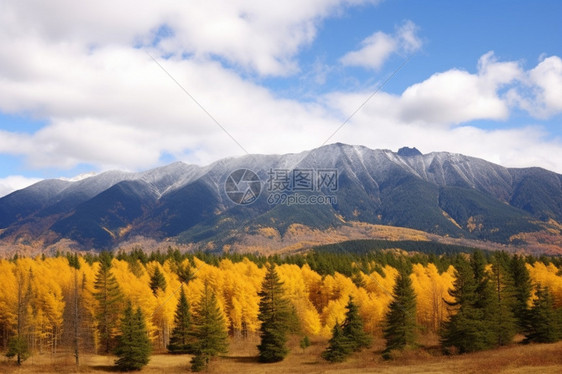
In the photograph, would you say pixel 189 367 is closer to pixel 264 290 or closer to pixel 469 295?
pixel 264 290

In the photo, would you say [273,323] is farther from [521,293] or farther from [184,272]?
[184,272]

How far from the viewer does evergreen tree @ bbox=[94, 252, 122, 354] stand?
8275 centimetres

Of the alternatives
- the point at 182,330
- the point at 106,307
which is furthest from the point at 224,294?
the point at 106,307

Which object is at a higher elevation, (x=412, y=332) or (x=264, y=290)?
(x=264, y=290)

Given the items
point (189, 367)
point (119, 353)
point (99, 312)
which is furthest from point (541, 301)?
point (99, 312)

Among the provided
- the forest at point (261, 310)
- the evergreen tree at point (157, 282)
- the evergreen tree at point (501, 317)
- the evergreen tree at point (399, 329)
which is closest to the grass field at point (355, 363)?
the evergreen tree at point (399, 329)

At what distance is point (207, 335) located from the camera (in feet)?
236

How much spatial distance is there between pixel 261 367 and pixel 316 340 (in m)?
26.3

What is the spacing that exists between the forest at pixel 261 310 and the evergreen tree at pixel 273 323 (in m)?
0.17

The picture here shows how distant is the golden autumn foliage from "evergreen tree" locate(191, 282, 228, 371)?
13570mm

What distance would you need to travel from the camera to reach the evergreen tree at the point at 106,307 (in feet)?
271

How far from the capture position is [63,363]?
7094 cm

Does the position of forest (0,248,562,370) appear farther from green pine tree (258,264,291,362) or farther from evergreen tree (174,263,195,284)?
evergreen tree (174,263,195,284)

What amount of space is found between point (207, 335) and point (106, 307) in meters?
22.6
